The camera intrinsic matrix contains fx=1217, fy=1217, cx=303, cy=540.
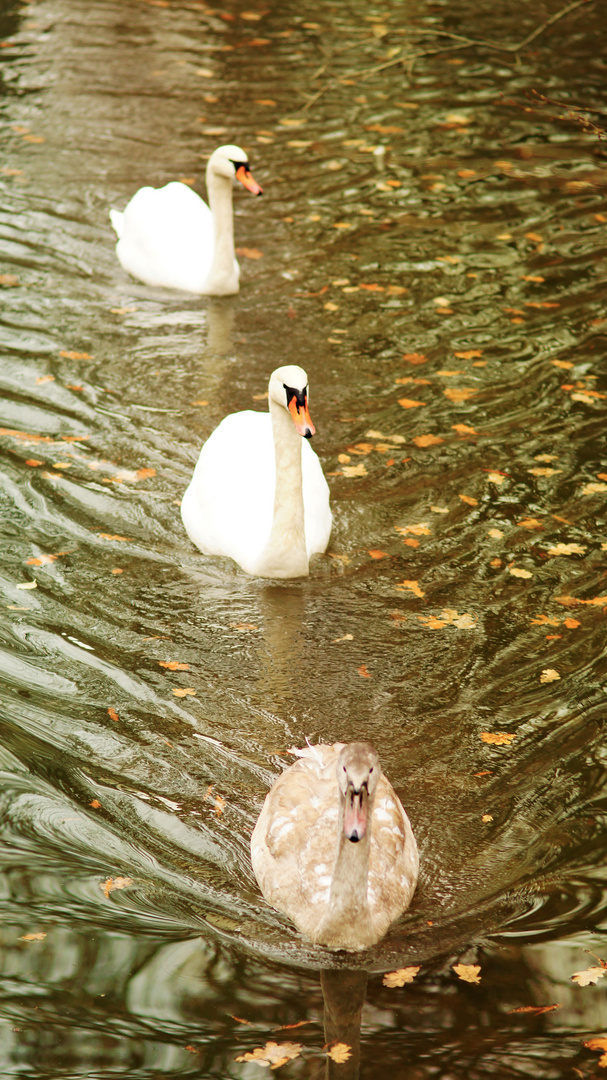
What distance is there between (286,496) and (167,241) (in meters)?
4.29

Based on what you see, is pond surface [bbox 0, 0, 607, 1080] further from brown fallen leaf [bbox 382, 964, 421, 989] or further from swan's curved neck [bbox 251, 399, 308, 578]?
swan's curved neck [bbox 251, 399, 308, 578]

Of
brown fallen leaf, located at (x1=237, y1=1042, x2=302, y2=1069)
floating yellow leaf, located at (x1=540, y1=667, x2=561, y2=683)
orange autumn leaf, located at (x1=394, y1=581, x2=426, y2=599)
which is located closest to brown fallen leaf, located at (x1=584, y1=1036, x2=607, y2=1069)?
brown fallen leaf, located at (x1=237, y1=1042, x2=302, y2=1069)

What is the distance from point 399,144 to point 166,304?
13.9 ft

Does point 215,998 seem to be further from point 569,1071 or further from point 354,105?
point 354,105

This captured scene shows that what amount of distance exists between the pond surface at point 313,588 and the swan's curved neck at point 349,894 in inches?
4.5

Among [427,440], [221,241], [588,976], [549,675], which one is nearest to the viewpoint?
[588,976]

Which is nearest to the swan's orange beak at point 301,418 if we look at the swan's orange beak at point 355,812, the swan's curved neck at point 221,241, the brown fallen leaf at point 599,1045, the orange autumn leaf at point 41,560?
the orange autumn leaf at point 41,560

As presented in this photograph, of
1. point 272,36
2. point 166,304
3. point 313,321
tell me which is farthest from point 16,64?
point 313,321

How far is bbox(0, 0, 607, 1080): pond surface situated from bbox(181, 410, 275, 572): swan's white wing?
155 millimetres

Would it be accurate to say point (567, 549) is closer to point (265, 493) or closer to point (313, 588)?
point (313, 588)

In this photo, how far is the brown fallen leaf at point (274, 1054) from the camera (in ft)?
13.1

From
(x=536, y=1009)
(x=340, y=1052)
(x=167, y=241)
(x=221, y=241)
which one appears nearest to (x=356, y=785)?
(x=340, y=1052)

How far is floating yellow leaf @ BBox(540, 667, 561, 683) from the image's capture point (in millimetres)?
5953

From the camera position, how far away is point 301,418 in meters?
6.24
